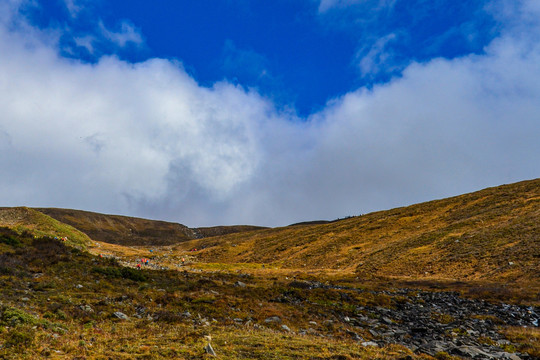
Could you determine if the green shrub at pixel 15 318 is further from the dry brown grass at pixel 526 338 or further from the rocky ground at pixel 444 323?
the dry brown grass at pixel 526 338

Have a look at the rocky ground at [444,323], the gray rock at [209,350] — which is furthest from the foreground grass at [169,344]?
the rocky ground at [444,323]

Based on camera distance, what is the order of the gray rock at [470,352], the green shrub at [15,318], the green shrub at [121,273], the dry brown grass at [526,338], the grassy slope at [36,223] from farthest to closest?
the grassy slope at [36,223]
the green shrub at [121,273]
the dry brown grass at [526,338]
the gray rock at [470,352]
the green shrub at [15,318]

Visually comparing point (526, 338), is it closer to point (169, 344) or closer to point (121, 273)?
point (169, 344)

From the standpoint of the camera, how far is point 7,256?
21422 millimetres

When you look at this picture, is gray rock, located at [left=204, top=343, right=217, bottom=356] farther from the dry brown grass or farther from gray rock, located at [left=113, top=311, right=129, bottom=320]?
the dry brown grass

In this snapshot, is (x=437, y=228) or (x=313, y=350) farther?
(x=437, y=228)

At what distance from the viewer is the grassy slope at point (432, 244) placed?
37591 millimetres

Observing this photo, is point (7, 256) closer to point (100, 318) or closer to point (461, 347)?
point (100, 318)

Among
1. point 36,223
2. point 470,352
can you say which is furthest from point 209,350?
point 36,223

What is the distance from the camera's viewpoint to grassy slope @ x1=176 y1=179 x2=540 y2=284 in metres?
37.6

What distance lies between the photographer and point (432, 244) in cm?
4897

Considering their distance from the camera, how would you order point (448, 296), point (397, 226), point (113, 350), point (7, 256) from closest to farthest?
point (113, 350), point (7, 256), point (448, 296), point (397, 226)

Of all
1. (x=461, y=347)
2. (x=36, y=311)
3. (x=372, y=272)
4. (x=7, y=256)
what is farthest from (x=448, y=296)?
(x=7, y=256)

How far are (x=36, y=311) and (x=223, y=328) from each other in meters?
7.60
